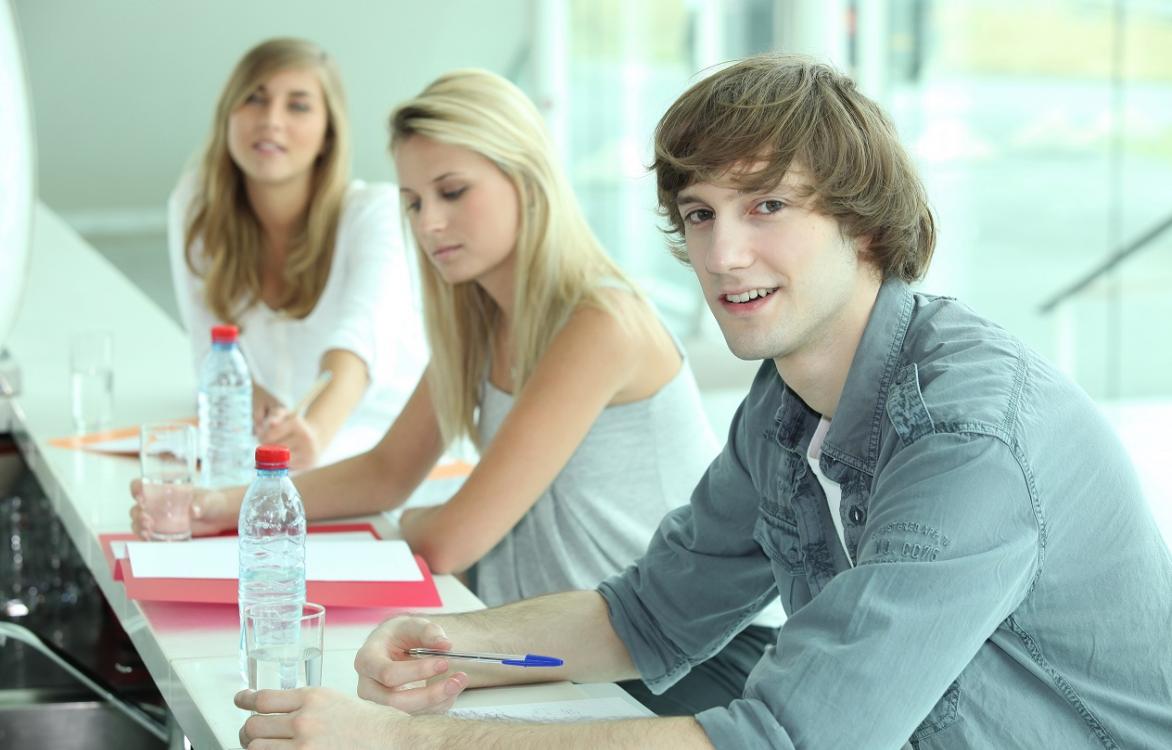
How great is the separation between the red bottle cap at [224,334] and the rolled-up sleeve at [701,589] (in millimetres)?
903

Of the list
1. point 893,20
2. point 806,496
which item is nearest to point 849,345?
point 806,496

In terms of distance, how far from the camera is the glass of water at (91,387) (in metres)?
2.48

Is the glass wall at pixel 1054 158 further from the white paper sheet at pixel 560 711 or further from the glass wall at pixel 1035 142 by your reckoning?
the white paper sheet at pixel 560 711

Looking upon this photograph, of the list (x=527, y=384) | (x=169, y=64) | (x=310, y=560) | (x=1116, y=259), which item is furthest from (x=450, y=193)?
(x=169, y=64)

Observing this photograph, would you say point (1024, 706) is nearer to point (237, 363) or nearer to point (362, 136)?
point (237, 363)

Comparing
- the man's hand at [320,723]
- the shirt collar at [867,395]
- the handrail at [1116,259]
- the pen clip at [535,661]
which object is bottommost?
the handrail at [1116,259]

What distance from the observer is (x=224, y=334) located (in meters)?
2.14

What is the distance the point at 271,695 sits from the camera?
113 cm

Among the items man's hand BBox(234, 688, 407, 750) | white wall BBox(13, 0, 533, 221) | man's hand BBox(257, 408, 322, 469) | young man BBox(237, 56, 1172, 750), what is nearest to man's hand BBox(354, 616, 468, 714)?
young man BBox(237, 56, 1172, 750)

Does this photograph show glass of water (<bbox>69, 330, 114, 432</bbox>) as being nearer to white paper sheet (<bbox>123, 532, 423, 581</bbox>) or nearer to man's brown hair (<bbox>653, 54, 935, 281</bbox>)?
white paper sheet (<bbox>123, 532, 423, 581</bbox>)

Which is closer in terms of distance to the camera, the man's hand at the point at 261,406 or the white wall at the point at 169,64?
the man's hand at the point at 261,406

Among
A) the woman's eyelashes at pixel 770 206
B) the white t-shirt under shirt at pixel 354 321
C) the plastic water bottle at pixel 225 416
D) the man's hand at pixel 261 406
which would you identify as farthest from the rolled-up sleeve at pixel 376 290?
the woman's eyelashes at pixel 770 206

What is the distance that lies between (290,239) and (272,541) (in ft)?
5.05

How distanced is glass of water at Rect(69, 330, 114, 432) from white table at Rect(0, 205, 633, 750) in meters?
0.04
